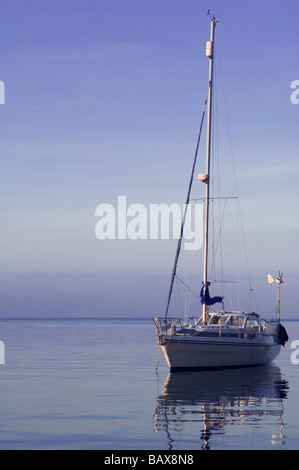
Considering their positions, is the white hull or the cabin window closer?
the white hull

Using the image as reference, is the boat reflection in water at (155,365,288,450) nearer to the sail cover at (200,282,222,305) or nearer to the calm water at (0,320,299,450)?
the calm water at (0,320,299,450)

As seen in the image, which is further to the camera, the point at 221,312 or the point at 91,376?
the point at 221,312

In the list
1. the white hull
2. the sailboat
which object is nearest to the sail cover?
the sailboat

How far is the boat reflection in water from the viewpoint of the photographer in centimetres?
2367

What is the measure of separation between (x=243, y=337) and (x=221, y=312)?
2339 mm

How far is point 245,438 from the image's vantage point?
940 inches

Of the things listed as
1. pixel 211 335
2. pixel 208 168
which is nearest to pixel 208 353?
pixel 211 335

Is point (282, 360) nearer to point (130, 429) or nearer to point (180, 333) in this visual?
point (180, 333)

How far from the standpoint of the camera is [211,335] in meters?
46.8

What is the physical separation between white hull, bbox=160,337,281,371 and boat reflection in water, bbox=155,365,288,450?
636mm
